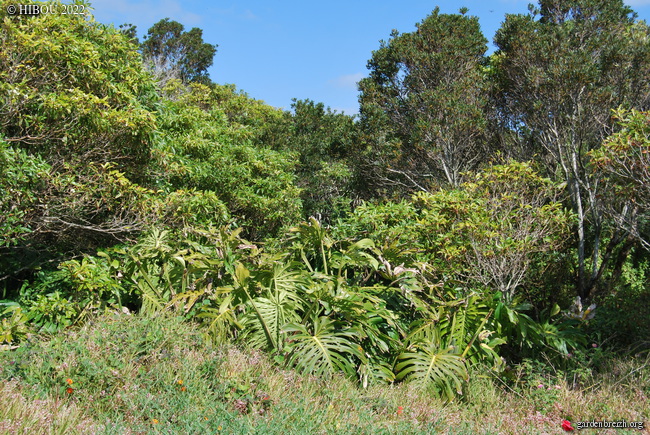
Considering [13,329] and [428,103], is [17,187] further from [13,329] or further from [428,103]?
[428,103]

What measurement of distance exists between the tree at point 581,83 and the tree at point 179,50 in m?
24.2

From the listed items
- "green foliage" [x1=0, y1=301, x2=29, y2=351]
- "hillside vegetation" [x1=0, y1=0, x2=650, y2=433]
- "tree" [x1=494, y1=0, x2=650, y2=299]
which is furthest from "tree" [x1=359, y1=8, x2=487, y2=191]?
"green foliage" [x1=0, y1=301, x2=29, y2=351]

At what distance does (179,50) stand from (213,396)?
31.5m

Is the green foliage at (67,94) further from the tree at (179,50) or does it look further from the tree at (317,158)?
the tree at (179,50)

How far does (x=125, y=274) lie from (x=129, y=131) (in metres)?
1.51

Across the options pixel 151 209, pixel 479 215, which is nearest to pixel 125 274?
pixel 151 209

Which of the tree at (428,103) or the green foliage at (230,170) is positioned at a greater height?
the tree at (428,103)

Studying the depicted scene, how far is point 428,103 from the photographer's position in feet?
37.3

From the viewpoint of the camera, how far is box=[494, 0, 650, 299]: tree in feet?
28.6

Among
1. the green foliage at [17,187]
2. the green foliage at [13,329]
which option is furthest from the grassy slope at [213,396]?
the green foliage at [17,187]

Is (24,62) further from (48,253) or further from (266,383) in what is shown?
(266,383)

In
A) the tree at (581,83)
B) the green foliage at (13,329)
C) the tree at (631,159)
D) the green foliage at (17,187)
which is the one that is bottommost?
the green foliage at (13,329)

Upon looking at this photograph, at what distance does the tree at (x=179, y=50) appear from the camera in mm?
30797

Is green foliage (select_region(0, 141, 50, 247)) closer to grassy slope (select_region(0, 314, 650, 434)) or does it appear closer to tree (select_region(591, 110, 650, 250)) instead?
grassy slope (select_region(0, 314, 650, 434))
